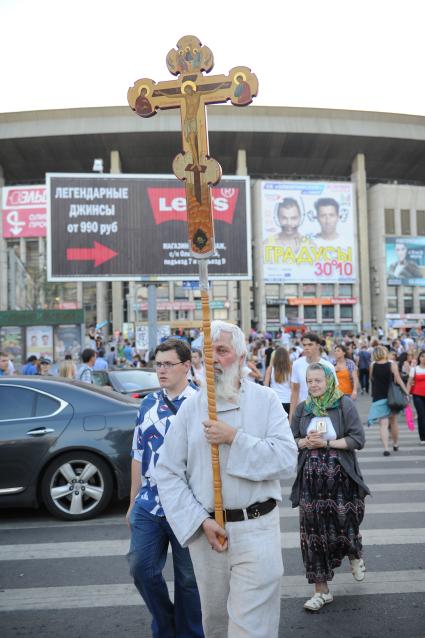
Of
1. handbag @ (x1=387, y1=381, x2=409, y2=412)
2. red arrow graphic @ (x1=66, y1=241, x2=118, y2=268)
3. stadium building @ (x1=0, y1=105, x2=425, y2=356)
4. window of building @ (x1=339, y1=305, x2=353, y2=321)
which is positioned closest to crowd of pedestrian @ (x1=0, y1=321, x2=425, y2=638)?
handbag @ (x1=387, y1=381, x2=409, y2=412)

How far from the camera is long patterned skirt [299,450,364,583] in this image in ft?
13.4

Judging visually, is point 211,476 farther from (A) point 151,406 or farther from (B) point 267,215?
(B) point 267,215

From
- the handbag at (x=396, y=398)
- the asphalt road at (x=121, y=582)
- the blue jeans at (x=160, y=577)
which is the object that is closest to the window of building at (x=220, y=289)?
the handbag at (x=396, y=398)

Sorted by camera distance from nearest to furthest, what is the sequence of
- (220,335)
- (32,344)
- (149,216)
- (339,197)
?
(220,335)
(32,344)
(149,216)
(339,197)

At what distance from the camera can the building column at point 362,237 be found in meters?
56.8

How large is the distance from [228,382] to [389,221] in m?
61.4

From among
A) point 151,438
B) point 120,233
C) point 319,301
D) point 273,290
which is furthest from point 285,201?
point 151,438

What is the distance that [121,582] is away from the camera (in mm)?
4430

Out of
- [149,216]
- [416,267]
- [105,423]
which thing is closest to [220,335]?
[105,423]

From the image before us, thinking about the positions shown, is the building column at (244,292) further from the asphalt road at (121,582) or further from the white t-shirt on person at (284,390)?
the asphalt road at (121,582)

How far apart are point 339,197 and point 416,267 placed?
49.4ft

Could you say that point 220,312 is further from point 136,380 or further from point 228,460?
point 228,460

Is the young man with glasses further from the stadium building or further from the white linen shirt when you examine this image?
the stadium building

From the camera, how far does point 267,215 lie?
169ft
